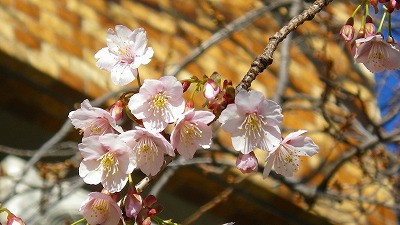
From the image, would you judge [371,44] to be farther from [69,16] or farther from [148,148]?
[69,16]

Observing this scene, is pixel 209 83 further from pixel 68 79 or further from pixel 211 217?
pixel 211 217

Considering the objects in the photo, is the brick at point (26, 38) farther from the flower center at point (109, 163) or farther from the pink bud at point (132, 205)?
the pink bud at point (132, 205)

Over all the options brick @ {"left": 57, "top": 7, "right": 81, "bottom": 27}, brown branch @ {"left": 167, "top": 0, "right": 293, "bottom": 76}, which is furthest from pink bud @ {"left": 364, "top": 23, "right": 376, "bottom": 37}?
brick @ {"left": 57, "top": 7, "right": 81, "bottom": 27}

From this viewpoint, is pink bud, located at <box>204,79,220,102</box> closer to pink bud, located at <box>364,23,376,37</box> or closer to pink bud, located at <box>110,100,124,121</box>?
pink bud, located at <box>110,100,124,121</box>

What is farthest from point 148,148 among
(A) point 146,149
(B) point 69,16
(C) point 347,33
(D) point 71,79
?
(B) point 69,16

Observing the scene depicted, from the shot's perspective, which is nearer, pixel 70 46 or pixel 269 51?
pixel 269 51
